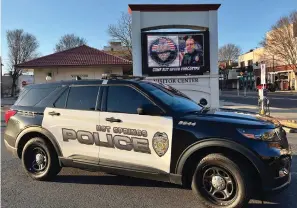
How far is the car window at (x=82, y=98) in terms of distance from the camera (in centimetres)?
529

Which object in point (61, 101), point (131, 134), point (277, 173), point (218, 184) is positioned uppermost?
point (61, 101)

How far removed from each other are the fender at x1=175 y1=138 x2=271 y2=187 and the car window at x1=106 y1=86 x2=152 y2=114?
3.11 ft

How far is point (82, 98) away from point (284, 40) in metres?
51.8

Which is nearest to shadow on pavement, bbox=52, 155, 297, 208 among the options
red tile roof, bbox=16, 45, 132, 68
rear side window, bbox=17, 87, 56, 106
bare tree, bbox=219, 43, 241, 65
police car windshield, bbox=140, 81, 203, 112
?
police car windshield, bbox=140, 81, 203, 112

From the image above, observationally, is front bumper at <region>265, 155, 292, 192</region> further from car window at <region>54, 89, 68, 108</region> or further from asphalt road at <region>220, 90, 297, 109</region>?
asphalt road at <region>220, 90, 297, 109</region>

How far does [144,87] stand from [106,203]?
70.9 inches

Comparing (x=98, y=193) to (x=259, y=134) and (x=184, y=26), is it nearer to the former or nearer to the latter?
(x=259, y=134)

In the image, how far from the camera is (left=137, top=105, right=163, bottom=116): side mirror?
4.62 metres

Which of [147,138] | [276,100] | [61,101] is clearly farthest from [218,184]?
[276,100]

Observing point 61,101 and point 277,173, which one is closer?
point 277,173

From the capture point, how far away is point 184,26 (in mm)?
14852

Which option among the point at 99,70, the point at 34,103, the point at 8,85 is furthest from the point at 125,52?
the point at 8,85

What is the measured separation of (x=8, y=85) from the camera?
94.3 meters

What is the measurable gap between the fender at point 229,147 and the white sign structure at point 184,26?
10.2m
